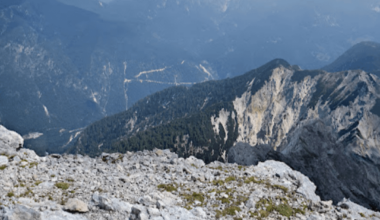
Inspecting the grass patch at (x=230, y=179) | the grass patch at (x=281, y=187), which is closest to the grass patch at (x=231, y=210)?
the grass patch at (x=230, y=179)

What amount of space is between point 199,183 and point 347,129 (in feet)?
423

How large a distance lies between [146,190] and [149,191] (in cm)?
33

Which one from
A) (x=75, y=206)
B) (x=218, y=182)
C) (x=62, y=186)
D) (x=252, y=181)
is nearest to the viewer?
(x=75, y=206)

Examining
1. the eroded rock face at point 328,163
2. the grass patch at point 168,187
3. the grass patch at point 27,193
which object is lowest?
the grass patch at point 27,193

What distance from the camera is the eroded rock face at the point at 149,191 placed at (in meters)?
25.3

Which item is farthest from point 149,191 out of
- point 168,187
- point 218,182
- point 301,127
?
point 301,127

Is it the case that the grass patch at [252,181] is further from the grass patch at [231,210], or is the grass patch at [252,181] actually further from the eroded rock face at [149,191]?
the grass patch at [231,210]

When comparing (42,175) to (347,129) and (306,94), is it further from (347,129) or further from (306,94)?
(306,94)

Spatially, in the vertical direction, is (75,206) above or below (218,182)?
below

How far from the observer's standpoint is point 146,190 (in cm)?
3080

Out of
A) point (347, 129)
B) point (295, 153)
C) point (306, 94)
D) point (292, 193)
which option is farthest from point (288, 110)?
point (292, 193)

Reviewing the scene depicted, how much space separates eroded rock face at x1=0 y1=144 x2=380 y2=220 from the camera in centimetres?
2531

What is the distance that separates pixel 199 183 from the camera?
1348 inches

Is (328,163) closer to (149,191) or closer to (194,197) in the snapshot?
(194,197)
